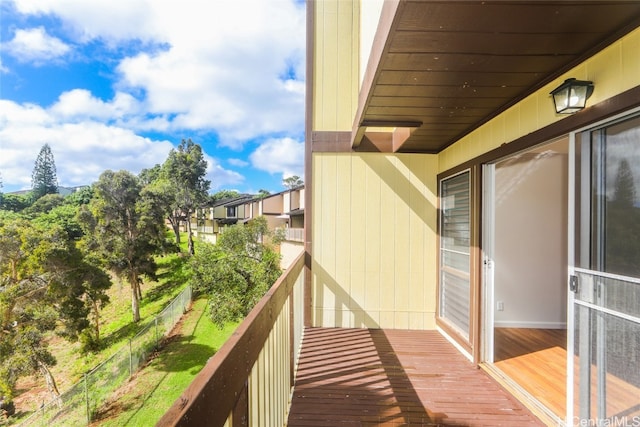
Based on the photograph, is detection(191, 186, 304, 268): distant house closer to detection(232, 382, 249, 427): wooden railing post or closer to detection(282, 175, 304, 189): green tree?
detection(282, 175, 304, 189): green tree

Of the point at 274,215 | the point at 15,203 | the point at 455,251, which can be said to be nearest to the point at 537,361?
the point at 455,251

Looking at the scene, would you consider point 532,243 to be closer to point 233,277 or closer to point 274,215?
point 233,277

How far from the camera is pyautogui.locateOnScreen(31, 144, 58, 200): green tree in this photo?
4062 centimetres

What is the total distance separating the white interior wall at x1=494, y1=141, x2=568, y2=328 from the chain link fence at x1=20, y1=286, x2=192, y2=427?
10.3 metres

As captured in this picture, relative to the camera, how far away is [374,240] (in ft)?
13.6

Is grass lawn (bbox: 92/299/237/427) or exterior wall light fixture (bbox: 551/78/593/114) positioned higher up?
exterior wall light fixture (bbox: 551/78/593/114)

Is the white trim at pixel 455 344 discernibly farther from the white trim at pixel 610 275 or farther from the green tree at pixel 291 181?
the green tree at pixel 291 181

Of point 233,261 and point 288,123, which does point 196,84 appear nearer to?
point 288,123

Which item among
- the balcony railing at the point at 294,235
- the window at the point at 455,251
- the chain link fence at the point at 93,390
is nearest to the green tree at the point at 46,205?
the chain link fence at the point at 93,390

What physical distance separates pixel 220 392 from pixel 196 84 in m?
53.6

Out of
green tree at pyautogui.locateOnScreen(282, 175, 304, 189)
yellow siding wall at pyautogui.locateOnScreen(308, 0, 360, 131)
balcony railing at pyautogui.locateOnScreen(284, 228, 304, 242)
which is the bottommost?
balcony railing at pyautogui.locateOnScreen(284, 228, 304, 242)

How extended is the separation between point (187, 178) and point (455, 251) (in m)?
26.3

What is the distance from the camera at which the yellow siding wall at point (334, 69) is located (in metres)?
4.18

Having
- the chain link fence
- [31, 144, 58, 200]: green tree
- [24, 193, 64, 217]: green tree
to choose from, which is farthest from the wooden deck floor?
[31, 144, 58, 200]: green tree
